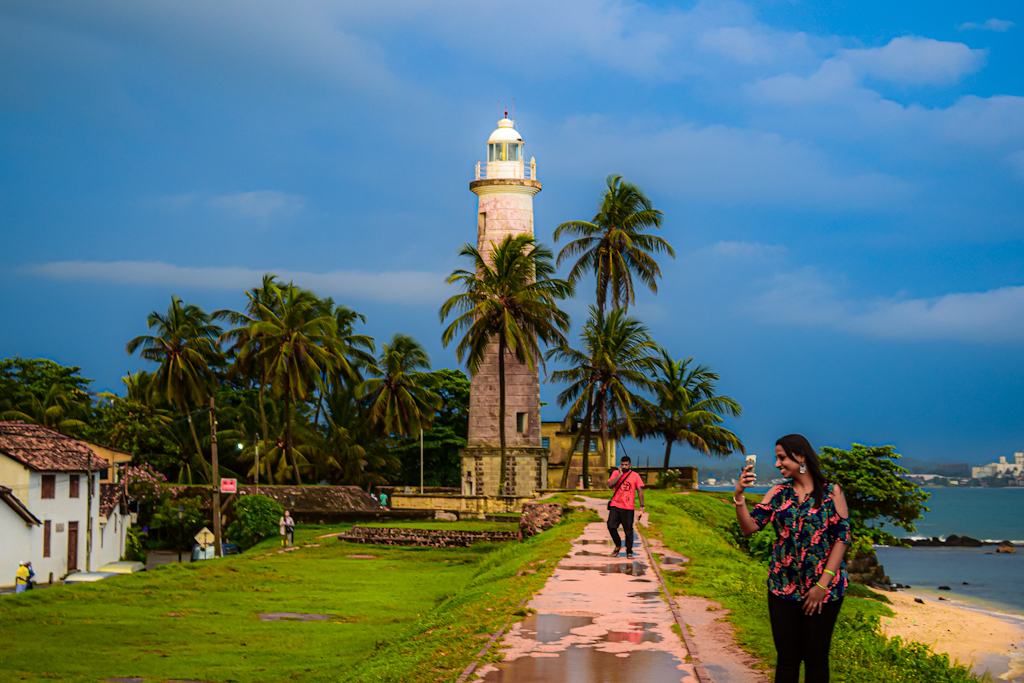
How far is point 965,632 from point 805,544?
82.4 feet

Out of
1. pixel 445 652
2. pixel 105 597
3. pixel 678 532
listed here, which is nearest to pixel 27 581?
pixel 105 597

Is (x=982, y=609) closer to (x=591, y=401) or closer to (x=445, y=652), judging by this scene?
(x=591, y=401)

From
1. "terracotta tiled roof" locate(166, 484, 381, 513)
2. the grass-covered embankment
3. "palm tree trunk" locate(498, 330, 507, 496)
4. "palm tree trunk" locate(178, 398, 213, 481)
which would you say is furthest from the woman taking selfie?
"palm tree trunk" locate(178, 398, 213, 481)

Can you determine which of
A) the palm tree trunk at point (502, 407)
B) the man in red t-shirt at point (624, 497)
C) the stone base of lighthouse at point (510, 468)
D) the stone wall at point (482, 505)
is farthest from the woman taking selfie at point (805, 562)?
the stone base of lighthouse at point (510, 468)

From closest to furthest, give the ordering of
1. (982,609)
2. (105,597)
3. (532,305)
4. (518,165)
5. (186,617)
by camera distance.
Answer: (186,617)
(105,597)
(982,609)
(532,305)
(518,165)

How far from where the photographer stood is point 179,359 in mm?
50344

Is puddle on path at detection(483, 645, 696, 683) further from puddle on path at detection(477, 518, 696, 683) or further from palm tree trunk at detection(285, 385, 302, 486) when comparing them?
palm tree trunk at detection(285, 385, 302, 486)

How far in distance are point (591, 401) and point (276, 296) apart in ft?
75.7

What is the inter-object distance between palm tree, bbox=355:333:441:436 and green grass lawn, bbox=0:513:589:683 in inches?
1090

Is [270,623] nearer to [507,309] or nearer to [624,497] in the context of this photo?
[624,497]

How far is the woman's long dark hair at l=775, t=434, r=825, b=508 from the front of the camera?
6.06 m

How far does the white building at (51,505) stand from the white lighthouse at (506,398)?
15.1 meters

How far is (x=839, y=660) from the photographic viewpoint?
8.37 meters

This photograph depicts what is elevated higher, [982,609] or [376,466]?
[376,466]
